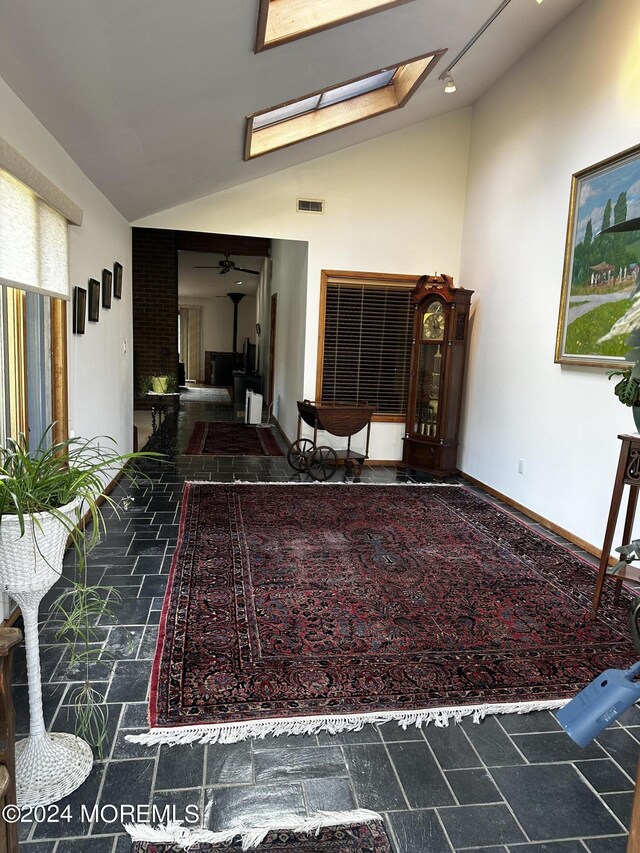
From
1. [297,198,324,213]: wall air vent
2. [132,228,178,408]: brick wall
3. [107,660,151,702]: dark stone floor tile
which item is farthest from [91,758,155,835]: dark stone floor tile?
[132,228,178,408]: brick wall

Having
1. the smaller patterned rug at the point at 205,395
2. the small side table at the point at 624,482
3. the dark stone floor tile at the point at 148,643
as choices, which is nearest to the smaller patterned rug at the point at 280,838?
the dark stone floor tile at the point at 148,643

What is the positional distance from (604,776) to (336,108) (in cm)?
464

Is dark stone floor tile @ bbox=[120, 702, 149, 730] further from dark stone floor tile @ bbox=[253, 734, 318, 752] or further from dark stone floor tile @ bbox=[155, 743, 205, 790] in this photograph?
dark stone floor tile @ bbox=[253, 734, 318, 752]

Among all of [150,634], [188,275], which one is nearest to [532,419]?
[150,634]

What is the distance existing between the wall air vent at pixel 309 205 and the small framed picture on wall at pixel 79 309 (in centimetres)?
271

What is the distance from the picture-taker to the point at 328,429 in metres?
5.26

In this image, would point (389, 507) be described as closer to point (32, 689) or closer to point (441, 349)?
point (441, 349)

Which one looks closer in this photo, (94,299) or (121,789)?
(121,789)

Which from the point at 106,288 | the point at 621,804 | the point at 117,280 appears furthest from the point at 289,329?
the point at 621,804

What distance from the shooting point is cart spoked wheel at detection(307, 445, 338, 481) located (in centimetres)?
532

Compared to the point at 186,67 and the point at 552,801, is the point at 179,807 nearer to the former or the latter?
the point at 552,801

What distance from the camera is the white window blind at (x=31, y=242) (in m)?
2.28

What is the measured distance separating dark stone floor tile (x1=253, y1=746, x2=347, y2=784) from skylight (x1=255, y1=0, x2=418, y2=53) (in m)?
2.83

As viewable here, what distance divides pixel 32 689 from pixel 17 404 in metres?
1.39
